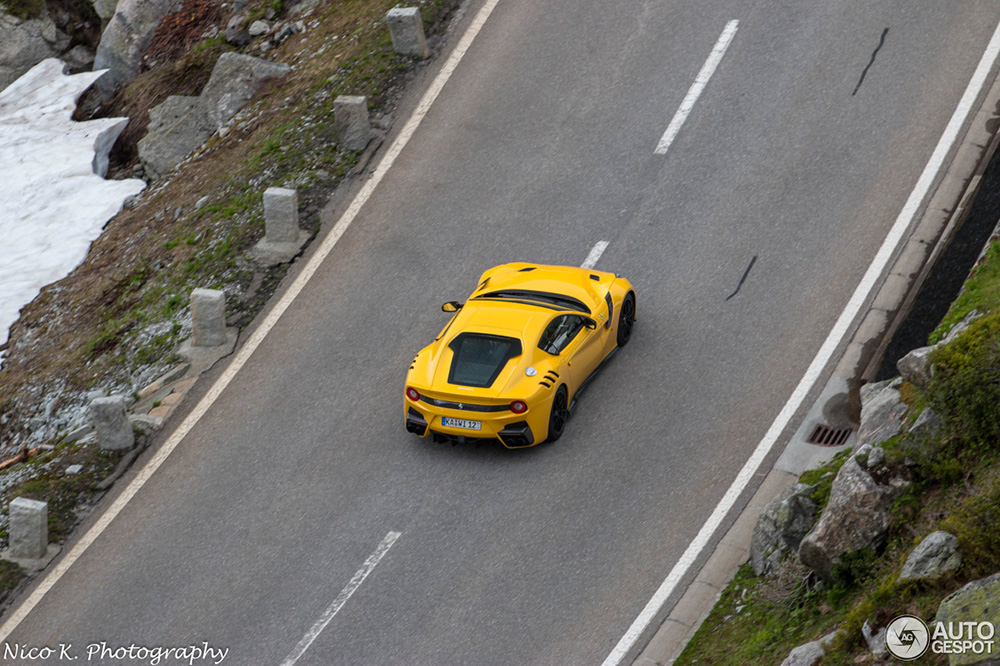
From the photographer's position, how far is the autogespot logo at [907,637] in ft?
26.6

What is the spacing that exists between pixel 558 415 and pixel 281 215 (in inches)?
241

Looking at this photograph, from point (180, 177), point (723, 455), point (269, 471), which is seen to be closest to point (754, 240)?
point (723, 455)

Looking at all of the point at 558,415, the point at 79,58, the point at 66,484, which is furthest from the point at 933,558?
the point at 79,58

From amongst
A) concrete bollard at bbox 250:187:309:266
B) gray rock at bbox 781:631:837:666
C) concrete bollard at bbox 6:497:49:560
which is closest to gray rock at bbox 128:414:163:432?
concrete bollard at bbox 6:497:49:560

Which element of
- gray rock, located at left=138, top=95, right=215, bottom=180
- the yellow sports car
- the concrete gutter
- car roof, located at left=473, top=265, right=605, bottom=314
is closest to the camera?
the concrete gutter

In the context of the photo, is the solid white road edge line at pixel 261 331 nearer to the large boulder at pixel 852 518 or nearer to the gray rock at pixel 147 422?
the gray rock at pixel 147 422

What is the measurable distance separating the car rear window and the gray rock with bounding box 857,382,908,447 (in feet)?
13.4

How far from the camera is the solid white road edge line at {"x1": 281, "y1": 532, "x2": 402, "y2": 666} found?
1134 centimetres

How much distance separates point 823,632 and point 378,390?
698 cm

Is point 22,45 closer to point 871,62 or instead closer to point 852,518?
point 871,62

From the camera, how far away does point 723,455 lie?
1292 centimetres

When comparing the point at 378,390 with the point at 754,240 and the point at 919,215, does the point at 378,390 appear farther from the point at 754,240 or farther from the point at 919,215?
the point at 919,215

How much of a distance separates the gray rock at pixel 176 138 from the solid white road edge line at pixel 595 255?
30.5ft

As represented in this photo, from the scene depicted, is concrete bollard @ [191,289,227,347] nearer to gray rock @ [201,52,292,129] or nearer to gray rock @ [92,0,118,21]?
gray rock @ [201,52,292,129]
